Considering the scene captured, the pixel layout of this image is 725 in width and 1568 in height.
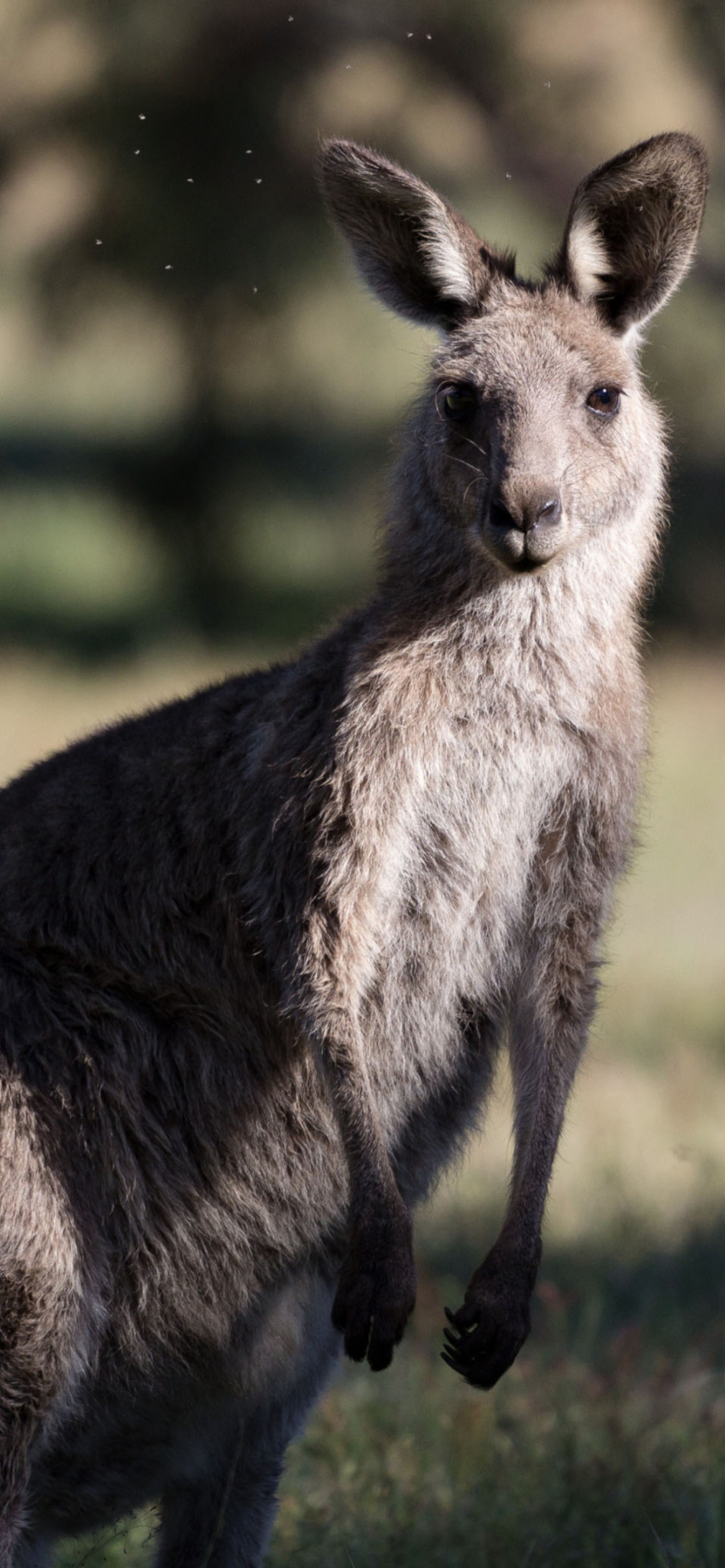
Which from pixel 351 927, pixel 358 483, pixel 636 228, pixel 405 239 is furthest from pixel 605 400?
pixel 358 483

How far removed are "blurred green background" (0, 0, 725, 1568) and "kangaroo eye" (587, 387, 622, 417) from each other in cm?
A: 45

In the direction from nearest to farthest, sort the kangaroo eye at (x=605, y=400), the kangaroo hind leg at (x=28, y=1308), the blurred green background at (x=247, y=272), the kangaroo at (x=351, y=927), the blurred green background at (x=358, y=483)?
the kangaroo hind leg at (x=28, y=1308) → the kangaroo at (x=351, y=927) → the kangaroo eye at (x=605, y=400) → the blurred green background at (x=358, y=483) → the blurred green background at (x=247, y=272)

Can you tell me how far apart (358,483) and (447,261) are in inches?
165

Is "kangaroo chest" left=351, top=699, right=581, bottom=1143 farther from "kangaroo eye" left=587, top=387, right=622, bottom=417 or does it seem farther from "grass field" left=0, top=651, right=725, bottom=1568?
"kangaroo eye" left=587, top=387, right=622, bottom=417

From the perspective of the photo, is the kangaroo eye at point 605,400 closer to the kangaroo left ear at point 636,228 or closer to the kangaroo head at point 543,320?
the kangaroo head at point 543,320

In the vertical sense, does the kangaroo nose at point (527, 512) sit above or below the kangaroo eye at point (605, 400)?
below

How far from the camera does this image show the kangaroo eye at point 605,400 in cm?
257

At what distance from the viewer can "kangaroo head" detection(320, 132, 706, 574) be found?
2494 mm

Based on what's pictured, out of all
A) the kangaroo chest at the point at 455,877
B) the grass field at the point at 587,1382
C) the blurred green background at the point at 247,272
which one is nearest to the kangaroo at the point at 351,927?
the kangaroo chest at the point at 455,877

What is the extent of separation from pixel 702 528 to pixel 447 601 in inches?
197

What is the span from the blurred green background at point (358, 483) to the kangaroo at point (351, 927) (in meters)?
0.27

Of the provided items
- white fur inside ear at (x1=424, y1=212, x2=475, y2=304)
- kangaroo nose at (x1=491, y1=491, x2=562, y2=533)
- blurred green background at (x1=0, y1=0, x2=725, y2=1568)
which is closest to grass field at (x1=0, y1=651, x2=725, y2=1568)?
blurred green background at (x1=0, y1=0, x2=725, y2=1568)

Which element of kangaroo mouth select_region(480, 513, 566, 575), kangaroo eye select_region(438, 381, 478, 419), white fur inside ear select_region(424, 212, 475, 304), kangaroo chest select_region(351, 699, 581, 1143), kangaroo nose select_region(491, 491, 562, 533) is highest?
white fur inside ear select_region(424, 212, 475, 304)

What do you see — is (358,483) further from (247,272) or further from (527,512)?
(527,512)
